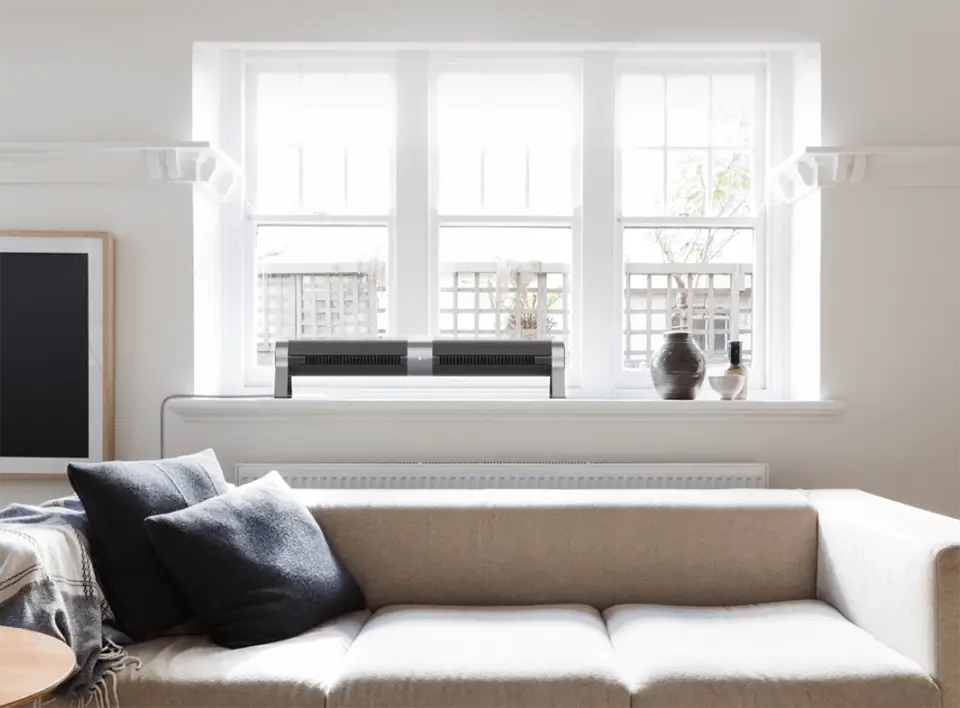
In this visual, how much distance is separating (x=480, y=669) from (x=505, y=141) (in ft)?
7.41

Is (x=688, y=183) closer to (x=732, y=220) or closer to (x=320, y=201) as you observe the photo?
(x=732, y=220)

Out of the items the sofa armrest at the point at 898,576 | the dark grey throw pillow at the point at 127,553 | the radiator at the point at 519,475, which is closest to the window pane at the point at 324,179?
the radiator at the point at 519,475

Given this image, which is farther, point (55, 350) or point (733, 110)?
point (733, 110)

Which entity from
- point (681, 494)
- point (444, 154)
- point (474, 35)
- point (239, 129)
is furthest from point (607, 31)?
point (681, 494)

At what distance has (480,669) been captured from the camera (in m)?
2.06

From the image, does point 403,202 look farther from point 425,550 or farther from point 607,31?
point 425,550

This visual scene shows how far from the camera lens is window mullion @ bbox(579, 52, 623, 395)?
3588mm

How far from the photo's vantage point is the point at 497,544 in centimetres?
267

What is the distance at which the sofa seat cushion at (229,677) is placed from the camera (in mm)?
2012


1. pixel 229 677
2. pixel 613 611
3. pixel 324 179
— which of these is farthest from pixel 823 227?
pixel 229 677

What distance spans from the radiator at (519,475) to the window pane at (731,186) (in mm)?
1084

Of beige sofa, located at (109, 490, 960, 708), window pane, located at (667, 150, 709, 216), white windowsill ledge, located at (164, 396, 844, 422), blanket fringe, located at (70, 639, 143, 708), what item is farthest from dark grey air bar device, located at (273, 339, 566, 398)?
blanket fringe, located at (70, 639, 143, 708)

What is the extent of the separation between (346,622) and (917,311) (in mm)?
2270

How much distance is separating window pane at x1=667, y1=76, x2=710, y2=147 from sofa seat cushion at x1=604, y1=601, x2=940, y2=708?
2.04 meters
